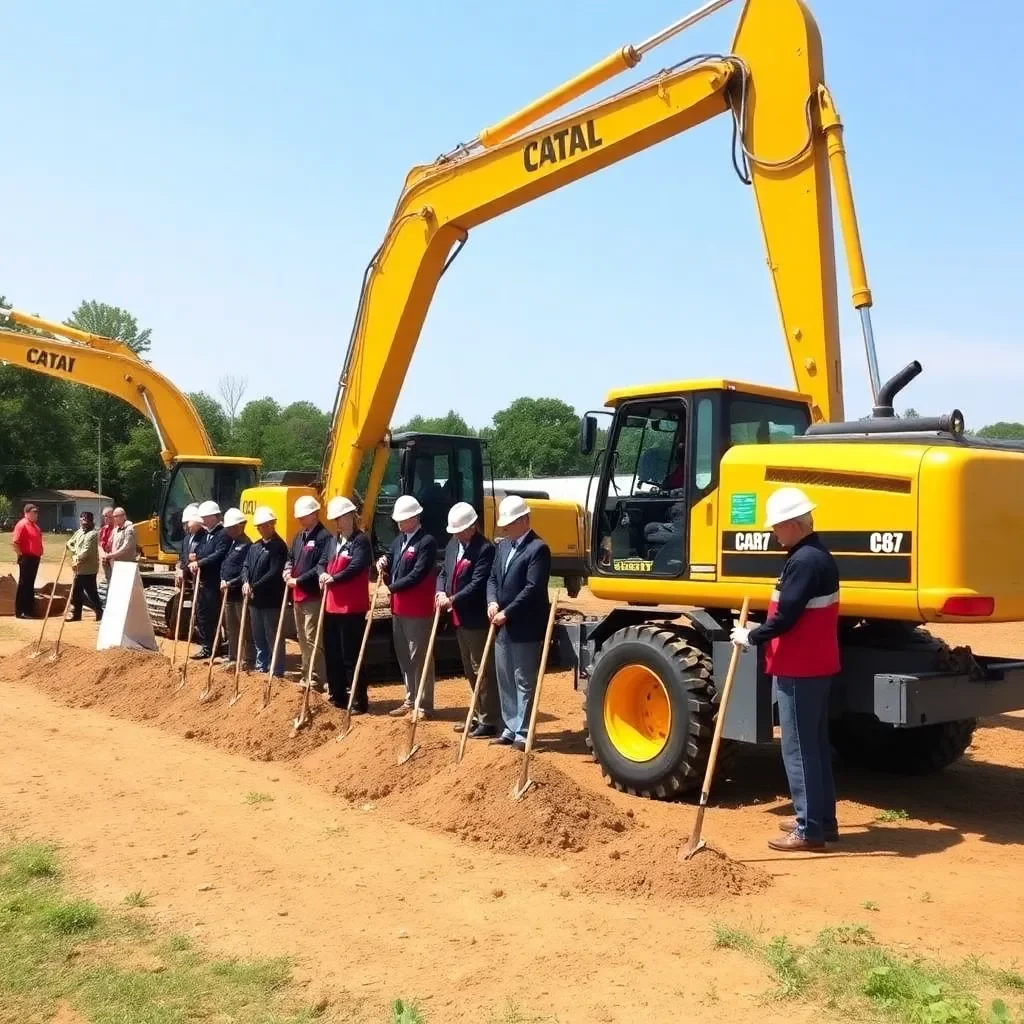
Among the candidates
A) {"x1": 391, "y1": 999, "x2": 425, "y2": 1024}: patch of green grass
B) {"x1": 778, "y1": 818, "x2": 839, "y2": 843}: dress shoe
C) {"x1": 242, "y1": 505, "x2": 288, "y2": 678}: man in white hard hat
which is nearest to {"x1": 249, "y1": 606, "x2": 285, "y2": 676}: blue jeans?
{"x1": 242, "y1": 505, "x2": 288, "y2": 678}: man in white hard hat

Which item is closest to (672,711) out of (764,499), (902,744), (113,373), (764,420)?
(764,499)

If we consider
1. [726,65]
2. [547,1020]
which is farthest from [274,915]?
[726,65]

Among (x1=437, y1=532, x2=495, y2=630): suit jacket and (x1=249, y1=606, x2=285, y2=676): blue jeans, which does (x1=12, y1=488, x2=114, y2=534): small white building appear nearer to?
(x1=249, y1=606, x2=285, y2=676): blue jeans

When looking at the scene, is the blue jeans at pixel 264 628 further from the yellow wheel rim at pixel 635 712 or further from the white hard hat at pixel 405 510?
the yellow wheel rim at pixel 635 712

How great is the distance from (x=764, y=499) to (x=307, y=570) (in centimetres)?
492

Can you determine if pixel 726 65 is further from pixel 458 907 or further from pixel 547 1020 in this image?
pixel 547 1020

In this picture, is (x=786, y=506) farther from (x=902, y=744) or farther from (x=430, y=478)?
(x=430, y=478)

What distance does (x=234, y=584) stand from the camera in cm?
1140

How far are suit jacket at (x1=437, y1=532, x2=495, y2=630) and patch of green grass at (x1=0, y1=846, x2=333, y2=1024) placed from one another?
414 centimetres

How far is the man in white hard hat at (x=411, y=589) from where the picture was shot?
9414mm

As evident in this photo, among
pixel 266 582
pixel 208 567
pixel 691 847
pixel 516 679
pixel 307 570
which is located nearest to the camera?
pixel 691 847

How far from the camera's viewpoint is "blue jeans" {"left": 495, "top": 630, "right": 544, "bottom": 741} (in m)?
8.37

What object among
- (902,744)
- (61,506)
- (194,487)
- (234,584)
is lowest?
(61,506)

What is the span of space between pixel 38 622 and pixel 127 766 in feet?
33.3
